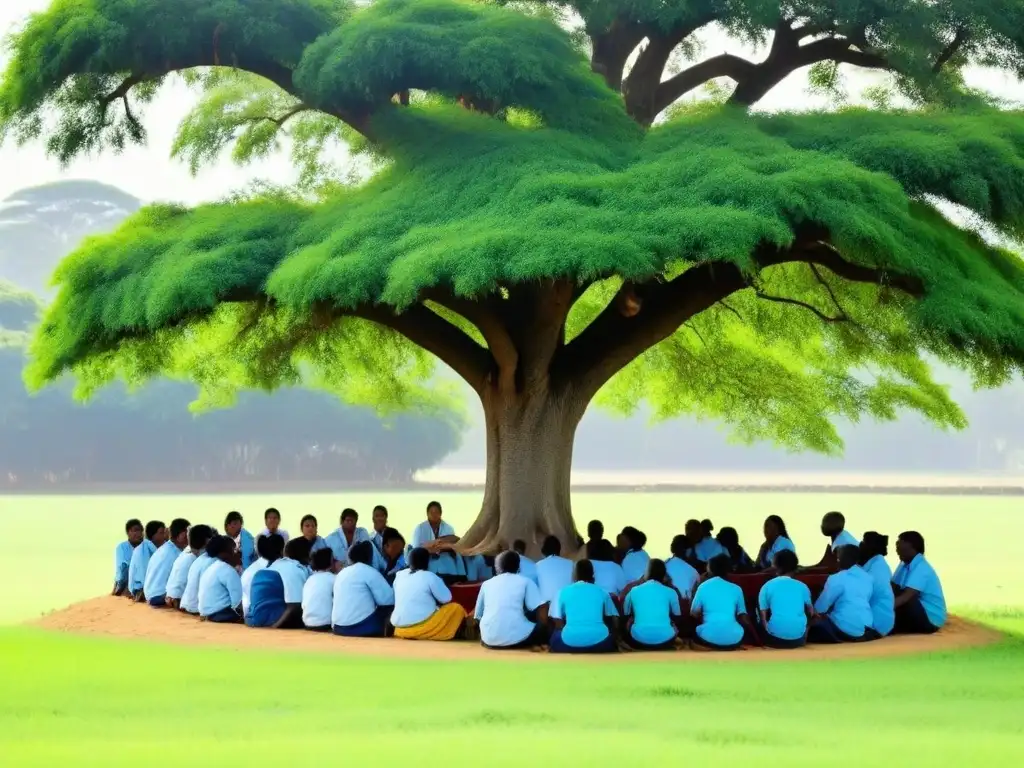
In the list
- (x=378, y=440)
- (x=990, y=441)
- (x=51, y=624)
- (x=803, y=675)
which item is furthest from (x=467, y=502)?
(x=990, y=441)

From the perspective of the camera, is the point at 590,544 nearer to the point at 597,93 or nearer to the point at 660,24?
the point at 597,93

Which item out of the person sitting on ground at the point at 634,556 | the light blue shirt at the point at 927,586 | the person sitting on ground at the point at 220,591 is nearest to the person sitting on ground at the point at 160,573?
the person sitting on ground at the point at 220,591

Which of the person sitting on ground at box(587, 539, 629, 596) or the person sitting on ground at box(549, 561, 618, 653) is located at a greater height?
the person sitting on ground at box(587, 539, 629, 596)

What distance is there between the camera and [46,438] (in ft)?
232

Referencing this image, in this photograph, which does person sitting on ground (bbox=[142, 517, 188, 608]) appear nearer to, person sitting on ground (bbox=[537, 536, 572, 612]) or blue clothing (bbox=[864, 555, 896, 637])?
person sitting on ground (bbox=[537, 536, 572, 612])

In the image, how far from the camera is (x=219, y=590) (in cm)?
1494

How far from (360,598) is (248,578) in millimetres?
→ 1552

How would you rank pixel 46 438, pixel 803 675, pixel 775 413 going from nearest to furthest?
pixel 803 675 → pixel 775 413 → pixel 46 438

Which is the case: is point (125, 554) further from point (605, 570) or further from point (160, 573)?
point (605, 570)

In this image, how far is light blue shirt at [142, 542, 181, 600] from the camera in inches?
642

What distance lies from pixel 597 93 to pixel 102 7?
18.9 feet

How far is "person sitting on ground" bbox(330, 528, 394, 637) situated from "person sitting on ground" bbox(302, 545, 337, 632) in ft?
0.63

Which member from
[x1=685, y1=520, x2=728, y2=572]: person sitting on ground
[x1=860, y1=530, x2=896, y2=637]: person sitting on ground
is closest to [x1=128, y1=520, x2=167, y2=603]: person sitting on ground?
[x1=685, y1=520, x2=728, y2=572]: person sitting on ground

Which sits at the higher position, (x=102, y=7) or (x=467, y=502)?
(x=102, y=7)
